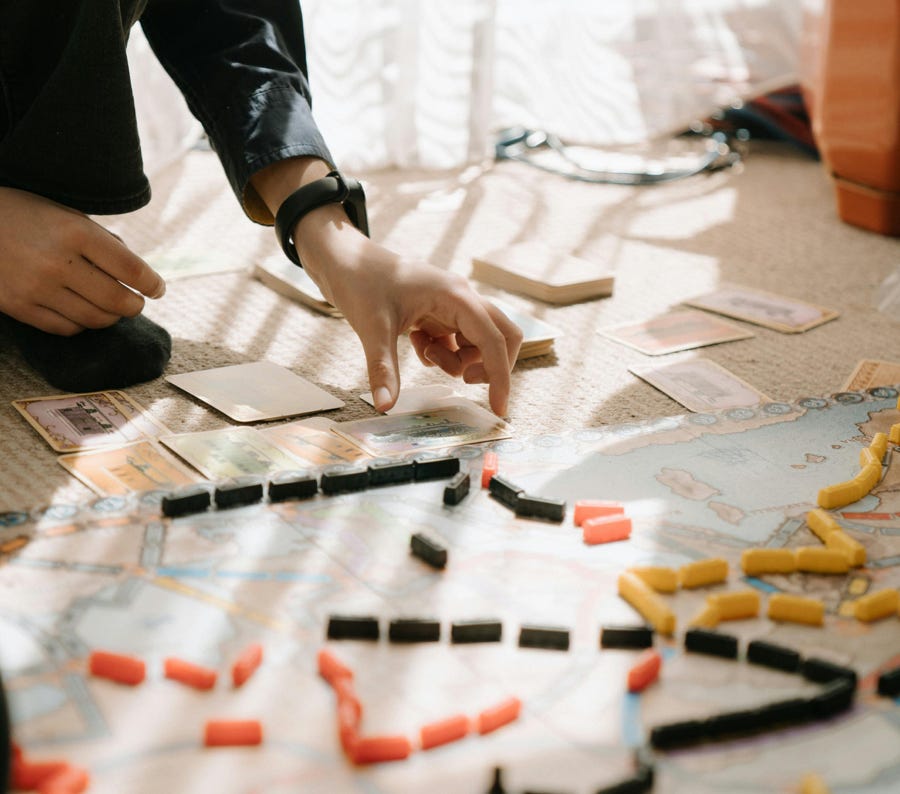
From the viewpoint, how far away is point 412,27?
2.18 meters

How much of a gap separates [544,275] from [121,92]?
60 centimetres

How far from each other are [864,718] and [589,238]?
1.21m

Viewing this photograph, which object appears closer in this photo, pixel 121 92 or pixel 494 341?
pixel 494 341

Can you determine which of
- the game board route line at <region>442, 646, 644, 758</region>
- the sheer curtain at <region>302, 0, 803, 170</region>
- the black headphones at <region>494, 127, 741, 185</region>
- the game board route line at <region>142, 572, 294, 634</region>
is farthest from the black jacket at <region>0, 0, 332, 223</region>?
the black headphones at <region>494, 127, 741, 185</region>

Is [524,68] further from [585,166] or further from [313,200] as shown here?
[313,200]

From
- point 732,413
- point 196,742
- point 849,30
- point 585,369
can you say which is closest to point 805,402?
point 732,413

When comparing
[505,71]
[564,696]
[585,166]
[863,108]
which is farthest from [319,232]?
[505,71]

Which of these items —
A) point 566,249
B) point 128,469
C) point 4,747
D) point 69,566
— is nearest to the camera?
point 4,747

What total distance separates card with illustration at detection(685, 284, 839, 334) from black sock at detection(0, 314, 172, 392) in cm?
72

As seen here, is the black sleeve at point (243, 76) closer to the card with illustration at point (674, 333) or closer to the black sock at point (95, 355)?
the black sock at point (95, 355)

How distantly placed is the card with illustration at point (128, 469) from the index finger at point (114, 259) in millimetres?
206

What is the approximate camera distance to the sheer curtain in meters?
2.18

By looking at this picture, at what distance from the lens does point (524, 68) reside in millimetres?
2410

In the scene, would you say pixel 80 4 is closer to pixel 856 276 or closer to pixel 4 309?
pixel 4 309
